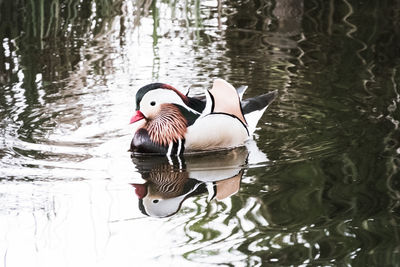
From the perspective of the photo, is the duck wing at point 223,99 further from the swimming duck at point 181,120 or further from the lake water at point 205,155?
the lake water at point 205,155

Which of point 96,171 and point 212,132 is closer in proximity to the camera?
point 96,171

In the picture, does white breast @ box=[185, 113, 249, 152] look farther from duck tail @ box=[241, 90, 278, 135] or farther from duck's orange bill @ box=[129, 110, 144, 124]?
duck's orange bill @ box=[129, 110, 144, 124]

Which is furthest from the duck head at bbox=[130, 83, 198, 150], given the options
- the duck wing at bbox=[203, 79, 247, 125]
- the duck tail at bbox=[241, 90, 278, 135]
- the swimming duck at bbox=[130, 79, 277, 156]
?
the duck tail at bbox=[241, 90, 278, 135]

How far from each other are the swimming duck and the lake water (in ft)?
0.39

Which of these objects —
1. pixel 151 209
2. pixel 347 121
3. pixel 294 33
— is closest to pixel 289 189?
pixel 151 209

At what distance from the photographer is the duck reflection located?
6090mm

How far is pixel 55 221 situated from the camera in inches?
225

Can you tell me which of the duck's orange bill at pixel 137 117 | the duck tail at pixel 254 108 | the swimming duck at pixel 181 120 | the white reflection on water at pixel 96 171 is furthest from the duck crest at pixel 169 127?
the duck tail at pixel 254 108

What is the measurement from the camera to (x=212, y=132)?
6.94 m

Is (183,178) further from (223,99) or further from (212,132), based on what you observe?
(223,99)

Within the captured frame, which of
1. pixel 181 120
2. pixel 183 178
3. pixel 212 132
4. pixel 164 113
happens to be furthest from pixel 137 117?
pixel 183 178

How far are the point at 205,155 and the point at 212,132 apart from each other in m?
0.17

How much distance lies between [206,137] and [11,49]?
10.8 feet

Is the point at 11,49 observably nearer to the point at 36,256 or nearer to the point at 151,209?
the point at 151,209
